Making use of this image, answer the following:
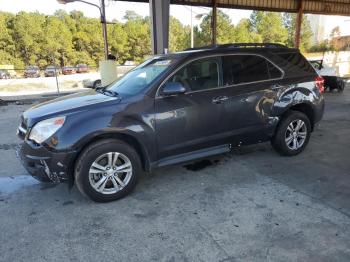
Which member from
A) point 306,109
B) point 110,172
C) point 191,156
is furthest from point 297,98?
point 110,172

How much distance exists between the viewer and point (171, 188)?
13.7ft

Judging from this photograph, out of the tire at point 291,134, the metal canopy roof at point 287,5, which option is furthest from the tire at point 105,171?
the metal canopy roof at point 287,5

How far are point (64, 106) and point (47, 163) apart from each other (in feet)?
2.46

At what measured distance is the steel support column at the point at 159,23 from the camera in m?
11.0

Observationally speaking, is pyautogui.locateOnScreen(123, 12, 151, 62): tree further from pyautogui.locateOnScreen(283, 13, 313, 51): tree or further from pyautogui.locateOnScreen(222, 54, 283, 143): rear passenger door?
pyautogui.locateOnScreen(222, 54, 283, 143): rear passenger door

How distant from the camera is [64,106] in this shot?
12.6 feet

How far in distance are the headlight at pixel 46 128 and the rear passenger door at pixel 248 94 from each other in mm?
2210

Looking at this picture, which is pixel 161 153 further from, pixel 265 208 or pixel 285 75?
pixel 285 75

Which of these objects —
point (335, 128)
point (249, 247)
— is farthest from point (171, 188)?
point (335, 128)

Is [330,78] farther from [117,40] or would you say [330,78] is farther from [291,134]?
[117,40]

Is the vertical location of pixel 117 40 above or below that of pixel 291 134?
above

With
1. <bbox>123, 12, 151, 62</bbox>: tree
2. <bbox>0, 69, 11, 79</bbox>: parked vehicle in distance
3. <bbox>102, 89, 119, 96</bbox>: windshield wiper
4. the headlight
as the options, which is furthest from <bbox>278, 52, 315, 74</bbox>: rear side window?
<bbox>123, 12, 151, 62</bbox>: tree

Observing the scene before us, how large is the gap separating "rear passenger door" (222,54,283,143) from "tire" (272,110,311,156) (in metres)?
0.30

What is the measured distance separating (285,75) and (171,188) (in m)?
2.52
